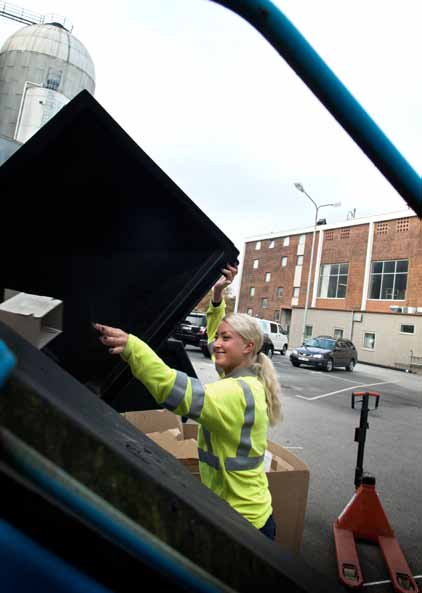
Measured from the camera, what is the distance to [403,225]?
28.4 m

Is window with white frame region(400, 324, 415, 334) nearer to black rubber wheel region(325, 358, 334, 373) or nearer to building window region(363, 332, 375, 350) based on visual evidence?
building window region(363, 332, 375, 350)

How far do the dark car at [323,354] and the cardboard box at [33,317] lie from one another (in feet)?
58.5

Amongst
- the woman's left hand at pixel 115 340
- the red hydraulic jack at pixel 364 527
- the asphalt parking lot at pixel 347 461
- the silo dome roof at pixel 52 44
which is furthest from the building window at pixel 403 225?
the woman's left hand at pixel 115 340

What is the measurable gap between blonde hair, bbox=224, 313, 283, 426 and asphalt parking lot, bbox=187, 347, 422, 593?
1626 mm

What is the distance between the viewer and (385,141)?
732mm

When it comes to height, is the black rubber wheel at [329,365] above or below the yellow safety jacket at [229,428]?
below

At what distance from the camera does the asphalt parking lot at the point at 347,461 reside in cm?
329

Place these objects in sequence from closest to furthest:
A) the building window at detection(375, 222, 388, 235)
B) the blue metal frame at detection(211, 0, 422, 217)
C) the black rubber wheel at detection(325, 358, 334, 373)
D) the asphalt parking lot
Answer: the blue metal frame at detection(211, 0, 422, 217) < the asphalt parking lot < the black rubber wheel at detection(325, 358, 334, 373) < the building window at detection(375, 222, 388, 235)

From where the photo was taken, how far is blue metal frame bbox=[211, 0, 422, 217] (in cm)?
69

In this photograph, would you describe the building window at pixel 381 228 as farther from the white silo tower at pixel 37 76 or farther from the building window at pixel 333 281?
the white silo tower at pixel 37 76

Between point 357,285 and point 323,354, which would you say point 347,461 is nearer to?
point 323,354

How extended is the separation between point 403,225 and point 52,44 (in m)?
21.7

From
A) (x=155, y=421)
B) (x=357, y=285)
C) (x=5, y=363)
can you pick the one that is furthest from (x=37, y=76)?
(x=357, y=285)

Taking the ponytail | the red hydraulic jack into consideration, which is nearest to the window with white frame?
the red hydraulic jack
